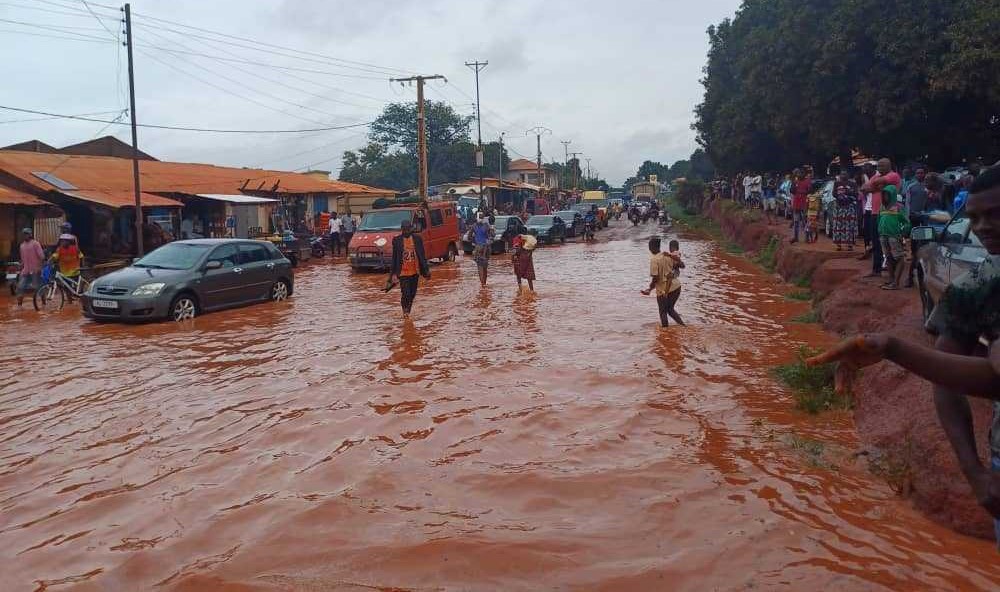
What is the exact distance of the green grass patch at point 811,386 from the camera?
7.24 metres

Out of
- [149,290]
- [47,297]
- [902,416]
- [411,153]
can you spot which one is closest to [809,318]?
[902,416]

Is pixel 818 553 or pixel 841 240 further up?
pixel 841 240

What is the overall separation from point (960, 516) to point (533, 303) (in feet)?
35.5

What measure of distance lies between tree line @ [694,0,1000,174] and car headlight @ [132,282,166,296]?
16.5 meters

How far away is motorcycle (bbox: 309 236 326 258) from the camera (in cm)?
2862

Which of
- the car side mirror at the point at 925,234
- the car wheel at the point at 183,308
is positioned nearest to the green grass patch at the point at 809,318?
the car side mirror at the point at 925,234

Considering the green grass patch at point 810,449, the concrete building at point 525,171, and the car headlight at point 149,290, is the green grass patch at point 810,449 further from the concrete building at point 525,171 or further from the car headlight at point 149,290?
the concrete building at point 525,171

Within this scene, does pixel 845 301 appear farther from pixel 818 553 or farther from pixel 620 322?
pixel 818 553

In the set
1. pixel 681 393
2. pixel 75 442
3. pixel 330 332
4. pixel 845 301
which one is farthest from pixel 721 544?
pixel 330 332

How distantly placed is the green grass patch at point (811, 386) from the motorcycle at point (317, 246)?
22245 mm

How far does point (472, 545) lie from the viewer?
15.1 feet

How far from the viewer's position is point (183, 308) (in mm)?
13203

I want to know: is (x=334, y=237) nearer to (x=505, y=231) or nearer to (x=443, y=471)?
(x=505, y=231)

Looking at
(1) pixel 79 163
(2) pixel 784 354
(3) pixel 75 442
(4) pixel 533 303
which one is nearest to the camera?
(3) pixel 75 442
